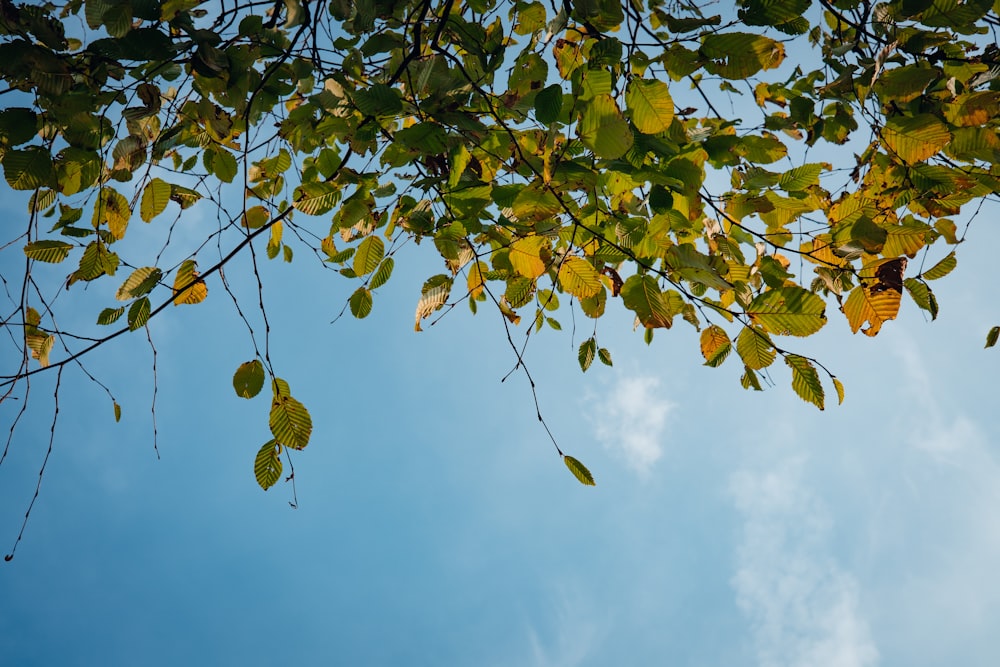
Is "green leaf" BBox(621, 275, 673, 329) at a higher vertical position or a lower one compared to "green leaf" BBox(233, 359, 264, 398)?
lower

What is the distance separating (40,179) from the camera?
4.70 ft

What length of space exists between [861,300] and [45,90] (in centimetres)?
210

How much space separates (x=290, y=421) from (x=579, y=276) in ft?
2.87

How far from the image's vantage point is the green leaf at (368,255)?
200cm

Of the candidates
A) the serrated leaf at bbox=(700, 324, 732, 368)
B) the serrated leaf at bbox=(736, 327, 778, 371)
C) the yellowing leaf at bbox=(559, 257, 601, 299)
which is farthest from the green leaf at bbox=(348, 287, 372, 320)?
the serrated leaf at bbox=(736, 327, 778, 371)

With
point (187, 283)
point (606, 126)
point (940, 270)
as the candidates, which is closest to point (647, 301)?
point (606, 126)

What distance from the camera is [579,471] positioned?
1560 millimetres

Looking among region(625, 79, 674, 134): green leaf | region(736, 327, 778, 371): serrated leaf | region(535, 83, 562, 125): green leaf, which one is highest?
region(535, 83, 562, 125): green leaf

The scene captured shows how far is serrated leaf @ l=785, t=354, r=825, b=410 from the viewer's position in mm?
1318

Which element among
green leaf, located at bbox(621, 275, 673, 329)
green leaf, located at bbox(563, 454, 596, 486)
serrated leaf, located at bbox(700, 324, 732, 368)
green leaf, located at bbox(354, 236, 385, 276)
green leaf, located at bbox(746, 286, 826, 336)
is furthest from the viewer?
green leaf, located at bbox(354, 236, 385, 276)

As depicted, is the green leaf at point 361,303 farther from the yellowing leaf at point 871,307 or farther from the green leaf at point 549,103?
the yellowing leaf at point 871,307

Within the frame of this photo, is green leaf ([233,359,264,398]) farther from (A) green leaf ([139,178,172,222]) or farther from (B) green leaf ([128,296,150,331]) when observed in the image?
(A) green leaf ([139,178,172,222])

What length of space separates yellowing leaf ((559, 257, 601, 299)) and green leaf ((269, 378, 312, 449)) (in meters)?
0.79

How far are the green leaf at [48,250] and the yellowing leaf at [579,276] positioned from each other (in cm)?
160
